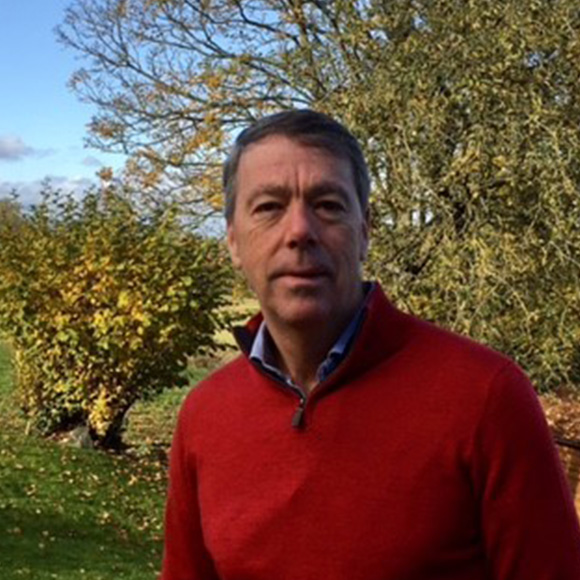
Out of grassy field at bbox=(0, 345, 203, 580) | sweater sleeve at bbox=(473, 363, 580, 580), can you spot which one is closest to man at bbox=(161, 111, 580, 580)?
sweater sleeve at bbox=(473, 363, 580, 580)

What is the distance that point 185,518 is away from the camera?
78.1 inches

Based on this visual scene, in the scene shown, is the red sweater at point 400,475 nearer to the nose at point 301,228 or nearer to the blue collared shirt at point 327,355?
the blue collared shirt at point 327,355

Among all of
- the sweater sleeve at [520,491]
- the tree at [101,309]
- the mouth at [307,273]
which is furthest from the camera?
the tree at [101,309]

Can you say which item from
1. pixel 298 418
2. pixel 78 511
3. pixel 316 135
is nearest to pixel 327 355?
pixel 298 418

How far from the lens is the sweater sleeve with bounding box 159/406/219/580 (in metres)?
1.96

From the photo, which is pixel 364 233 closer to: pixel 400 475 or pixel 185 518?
pixel 400 475

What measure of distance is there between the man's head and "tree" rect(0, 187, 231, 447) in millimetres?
12013

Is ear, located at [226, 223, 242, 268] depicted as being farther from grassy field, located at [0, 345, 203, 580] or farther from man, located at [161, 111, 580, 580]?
grassy field, located at [0, 345, 203, 580]

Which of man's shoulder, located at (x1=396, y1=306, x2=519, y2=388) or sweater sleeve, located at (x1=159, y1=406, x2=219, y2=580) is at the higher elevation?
man's shoulder, located at (x1=396, y1=306, x2=519, y2=388)

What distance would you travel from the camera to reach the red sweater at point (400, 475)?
161 cm

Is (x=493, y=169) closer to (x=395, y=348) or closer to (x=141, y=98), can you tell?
(x=141, y=98)

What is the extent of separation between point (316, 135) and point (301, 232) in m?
0.17

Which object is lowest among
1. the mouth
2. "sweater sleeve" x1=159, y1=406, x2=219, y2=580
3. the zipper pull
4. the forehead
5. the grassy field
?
the grassy field

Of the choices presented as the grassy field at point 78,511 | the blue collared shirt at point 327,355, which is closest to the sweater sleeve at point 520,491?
the blue collared shirt at point 327,355
